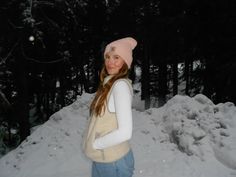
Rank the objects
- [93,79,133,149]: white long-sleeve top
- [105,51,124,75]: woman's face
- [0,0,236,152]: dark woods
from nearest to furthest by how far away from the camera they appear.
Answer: [93,79,133,149]: white long-sleeve top
[105,51,124,75]: woman's face
[0,0,236,152]: dark woods

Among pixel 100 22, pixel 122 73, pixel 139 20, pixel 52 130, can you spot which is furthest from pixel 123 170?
pixel 100 22

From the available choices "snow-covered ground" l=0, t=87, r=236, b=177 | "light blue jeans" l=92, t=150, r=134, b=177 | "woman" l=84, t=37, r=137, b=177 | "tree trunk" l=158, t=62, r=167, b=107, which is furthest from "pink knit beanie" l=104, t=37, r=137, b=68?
"tree trunk" l=158, t=62, r=167, b=107

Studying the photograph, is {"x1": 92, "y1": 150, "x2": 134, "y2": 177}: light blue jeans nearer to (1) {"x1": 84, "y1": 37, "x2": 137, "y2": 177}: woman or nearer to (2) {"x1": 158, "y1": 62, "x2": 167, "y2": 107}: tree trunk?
(1) {"x1": 84, "y1": 37, "x2": 137, "y2": 177}: woman

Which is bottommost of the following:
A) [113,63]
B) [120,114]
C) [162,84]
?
[162,84]

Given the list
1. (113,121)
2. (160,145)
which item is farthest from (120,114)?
(160,145)

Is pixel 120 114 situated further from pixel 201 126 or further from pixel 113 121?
pixel 201 126

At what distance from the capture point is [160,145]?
1034 cm

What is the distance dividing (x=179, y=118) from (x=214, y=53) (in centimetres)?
1429

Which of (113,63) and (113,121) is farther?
(113,63)

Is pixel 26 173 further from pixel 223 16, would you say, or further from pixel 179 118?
pixel 223 16

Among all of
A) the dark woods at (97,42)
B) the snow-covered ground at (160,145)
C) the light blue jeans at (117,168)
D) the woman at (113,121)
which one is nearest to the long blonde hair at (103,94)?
the woman at (113,121)

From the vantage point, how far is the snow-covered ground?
29.9 feet

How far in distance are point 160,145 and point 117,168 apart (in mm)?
7361

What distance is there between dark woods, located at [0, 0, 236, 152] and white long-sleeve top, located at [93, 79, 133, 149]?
1316 centimetres
